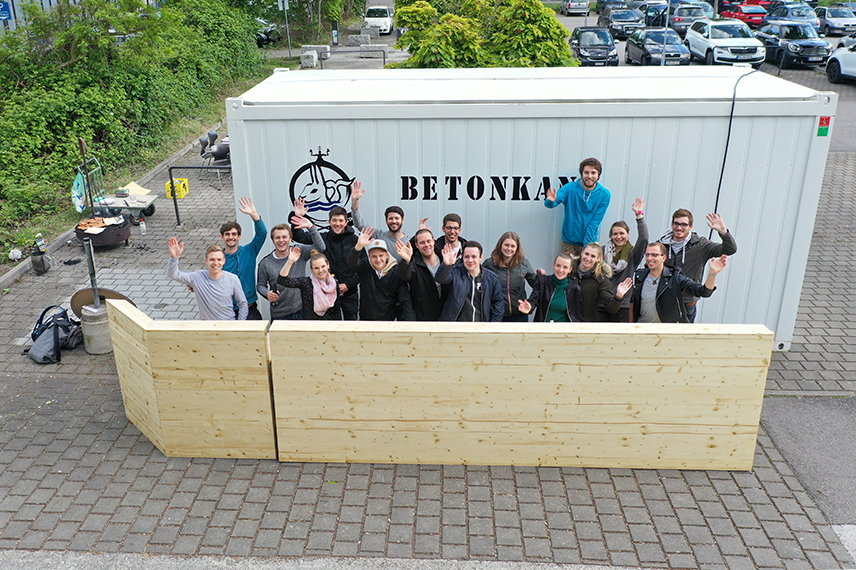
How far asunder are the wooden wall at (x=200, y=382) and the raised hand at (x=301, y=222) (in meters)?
1.67

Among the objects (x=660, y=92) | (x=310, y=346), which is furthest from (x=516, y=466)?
(x=660, y=92)

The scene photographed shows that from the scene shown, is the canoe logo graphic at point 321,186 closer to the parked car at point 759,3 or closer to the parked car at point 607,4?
the parked car at point 607,4

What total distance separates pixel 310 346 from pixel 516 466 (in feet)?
6.70

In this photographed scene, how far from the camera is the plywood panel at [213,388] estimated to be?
566cm

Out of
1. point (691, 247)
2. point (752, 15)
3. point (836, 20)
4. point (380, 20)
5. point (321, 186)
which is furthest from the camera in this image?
point (380, 20)

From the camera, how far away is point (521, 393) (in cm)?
570

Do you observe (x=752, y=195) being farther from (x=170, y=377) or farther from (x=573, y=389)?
(x=170, y=377)

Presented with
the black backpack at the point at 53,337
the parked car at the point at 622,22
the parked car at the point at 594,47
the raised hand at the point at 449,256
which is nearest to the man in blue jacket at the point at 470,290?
the raised hand at the point at 449,256

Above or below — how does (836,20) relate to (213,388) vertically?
Result: above

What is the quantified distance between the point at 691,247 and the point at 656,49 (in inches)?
889

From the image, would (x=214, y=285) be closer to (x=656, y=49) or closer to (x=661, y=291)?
(x=661, y=291)

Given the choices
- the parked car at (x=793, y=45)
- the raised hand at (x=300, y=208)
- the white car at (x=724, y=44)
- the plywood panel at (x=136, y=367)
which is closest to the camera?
the plywood panel at (x=136, y=367)

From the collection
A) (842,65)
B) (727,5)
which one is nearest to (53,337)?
(842,65)

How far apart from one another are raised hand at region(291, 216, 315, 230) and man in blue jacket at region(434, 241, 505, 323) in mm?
1644
